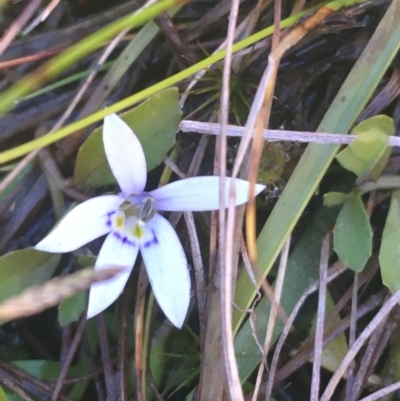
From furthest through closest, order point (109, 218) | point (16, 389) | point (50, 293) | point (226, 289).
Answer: point (16, 389) < point (109, 218) < point (226, 289) < point (50, 293)

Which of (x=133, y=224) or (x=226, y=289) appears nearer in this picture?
(x=226, y=289)

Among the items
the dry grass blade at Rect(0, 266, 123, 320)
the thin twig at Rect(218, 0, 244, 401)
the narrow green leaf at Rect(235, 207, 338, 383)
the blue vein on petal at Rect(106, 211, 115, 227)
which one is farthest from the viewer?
the narrow green leaf at Rect(235, 207, 338, 383)

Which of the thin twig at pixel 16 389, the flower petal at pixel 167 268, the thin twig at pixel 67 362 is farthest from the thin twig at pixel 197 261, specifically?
the thin twig at pixel 16 389

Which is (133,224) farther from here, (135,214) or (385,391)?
(385,391)

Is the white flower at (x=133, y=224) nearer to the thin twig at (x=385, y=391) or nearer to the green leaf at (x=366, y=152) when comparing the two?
the green leaf at (x=366, y=152)

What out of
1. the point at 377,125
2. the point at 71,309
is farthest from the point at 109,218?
the point at 377,125

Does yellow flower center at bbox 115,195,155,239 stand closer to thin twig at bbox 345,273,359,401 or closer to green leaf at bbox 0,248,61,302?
green leaf at bbox 0,248,61,302

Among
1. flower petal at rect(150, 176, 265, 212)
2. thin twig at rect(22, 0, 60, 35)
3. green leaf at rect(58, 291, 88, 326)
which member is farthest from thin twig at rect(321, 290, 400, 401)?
thin twig at rect(22, 0, 60, 35)
